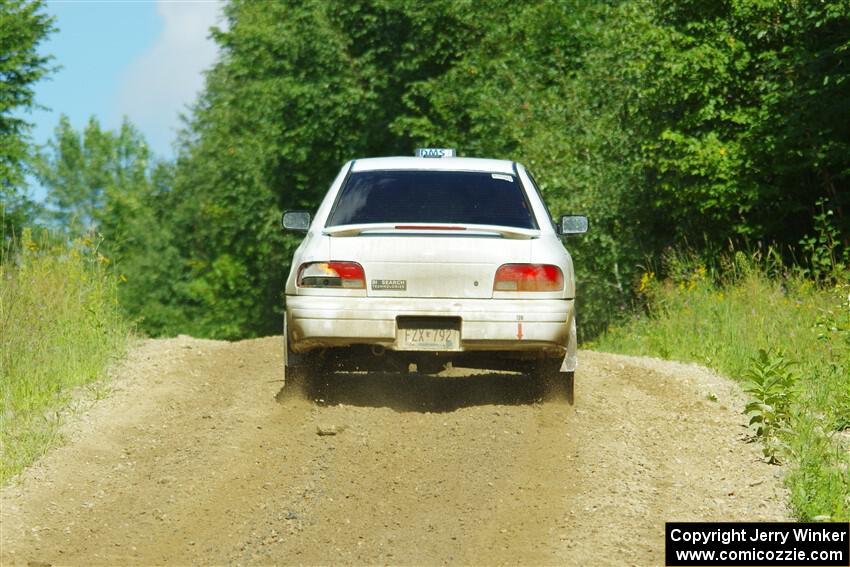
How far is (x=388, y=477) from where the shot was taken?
25.6ft

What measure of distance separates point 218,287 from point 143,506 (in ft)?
149

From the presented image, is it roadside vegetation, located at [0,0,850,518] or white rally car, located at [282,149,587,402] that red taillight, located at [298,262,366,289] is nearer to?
white rally car, located at [282,149,587,402]

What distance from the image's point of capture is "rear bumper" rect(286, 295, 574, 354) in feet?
29.4

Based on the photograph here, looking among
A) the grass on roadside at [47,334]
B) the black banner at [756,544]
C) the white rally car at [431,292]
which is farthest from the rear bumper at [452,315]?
the black banner at [756,544]

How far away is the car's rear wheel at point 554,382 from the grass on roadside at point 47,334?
3.70 meters

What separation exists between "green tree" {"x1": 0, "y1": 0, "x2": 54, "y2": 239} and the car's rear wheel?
25665 millimetres

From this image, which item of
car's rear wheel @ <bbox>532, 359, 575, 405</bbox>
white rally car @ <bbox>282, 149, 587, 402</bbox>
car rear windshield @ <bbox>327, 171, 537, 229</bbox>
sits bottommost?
car's rear wheel @ <bbox>532, 359, 575, 405</bbox>

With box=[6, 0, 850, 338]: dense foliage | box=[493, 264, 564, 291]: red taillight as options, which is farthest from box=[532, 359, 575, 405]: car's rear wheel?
box=[6, 0, 850, 338]: dense foliage

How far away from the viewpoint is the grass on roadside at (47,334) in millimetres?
9202

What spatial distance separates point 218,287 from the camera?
52.3m

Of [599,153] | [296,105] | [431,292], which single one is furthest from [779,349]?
[296,105]

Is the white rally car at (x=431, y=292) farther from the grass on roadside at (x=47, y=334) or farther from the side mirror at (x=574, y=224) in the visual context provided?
the grass on roadside at (x=47, y=334)

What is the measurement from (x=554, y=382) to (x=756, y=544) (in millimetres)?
3409

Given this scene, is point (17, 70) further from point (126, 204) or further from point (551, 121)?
point (126, 204)
